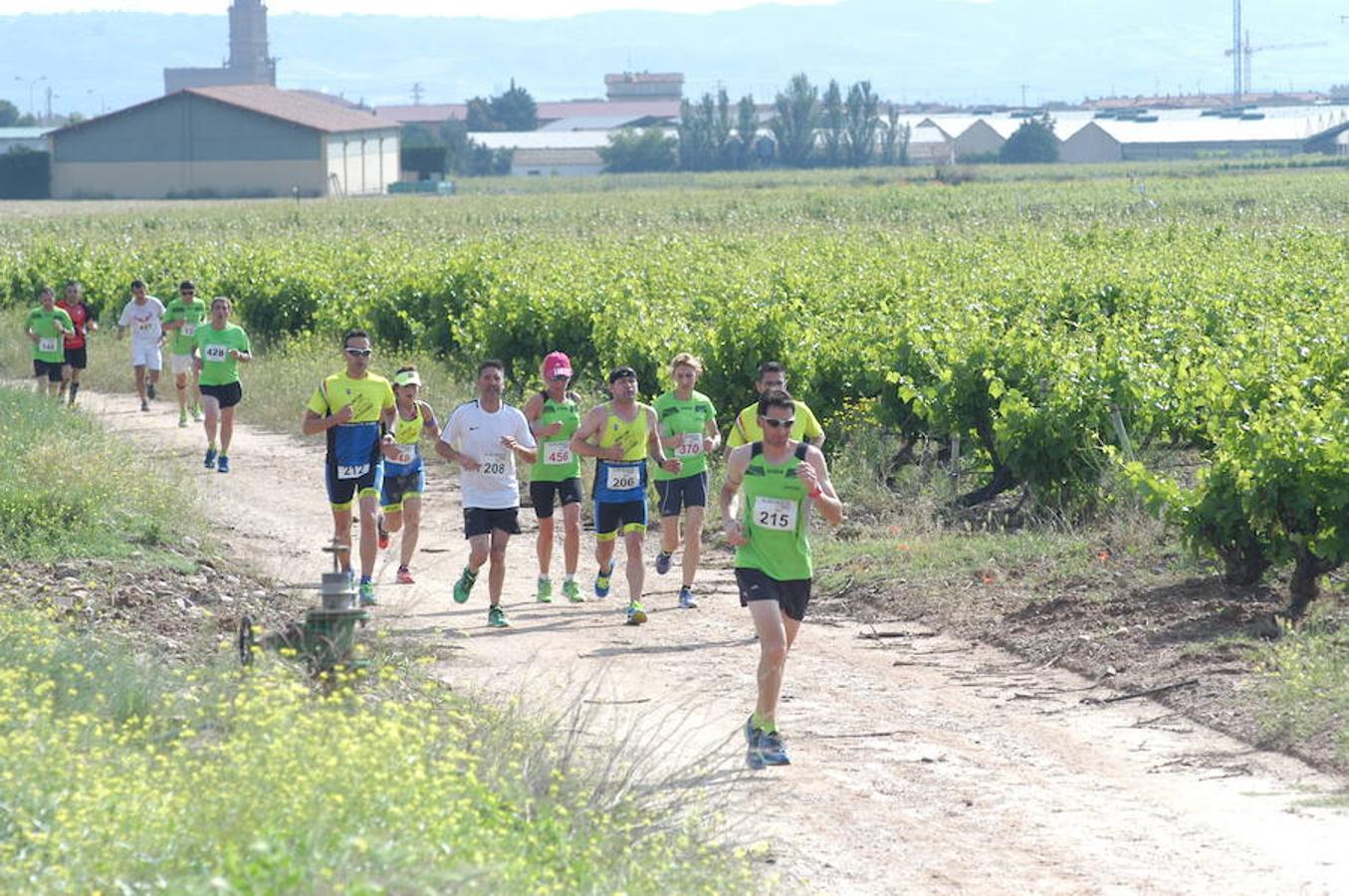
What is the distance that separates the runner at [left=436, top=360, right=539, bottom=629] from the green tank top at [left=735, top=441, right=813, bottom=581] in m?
3.59

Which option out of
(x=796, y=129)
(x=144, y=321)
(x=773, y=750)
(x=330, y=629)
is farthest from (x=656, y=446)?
(x=796, y=129)

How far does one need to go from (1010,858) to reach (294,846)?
3.57m

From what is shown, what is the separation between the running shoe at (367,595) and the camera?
14008mm

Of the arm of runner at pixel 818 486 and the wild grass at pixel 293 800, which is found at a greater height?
the arm of runner at pixel 818 486

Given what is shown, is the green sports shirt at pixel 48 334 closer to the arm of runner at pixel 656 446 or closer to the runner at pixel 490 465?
the runner at pixel 490 465

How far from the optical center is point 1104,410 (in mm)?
15883

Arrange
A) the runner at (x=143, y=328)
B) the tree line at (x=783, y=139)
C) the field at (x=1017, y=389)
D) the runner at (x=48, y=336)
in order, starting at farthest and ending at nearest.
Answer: the tree line at (x=783, y=139) < the runner at (x=143, y=328) < the runner at (x=48, y=336) < the field at (x=1017, y=389)

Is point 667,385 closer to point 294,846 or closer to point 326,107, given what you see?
point 294,846

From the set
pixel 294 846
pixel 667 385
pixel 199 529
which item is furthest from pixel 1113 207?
pixel 294 846

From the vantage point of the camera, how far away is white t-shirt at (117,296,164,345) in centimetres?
2550

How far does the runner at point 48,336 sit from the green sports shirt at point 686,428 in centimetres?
1261

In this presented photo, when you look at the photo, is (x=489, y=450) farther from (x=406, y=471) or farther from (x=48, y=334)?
(x=48, y=334)

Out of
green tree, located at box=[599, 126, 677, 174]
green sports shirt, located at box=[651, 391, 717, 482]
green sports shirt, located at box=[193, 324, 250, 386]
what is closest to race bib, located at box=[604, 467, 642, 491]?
green sports shirt, located at box=[651, 391, 717, 482]

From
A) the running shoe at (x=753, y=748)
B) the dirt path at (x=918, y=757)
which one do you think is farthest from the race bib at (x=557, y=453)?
the running shoe at (x=753, y=748)
